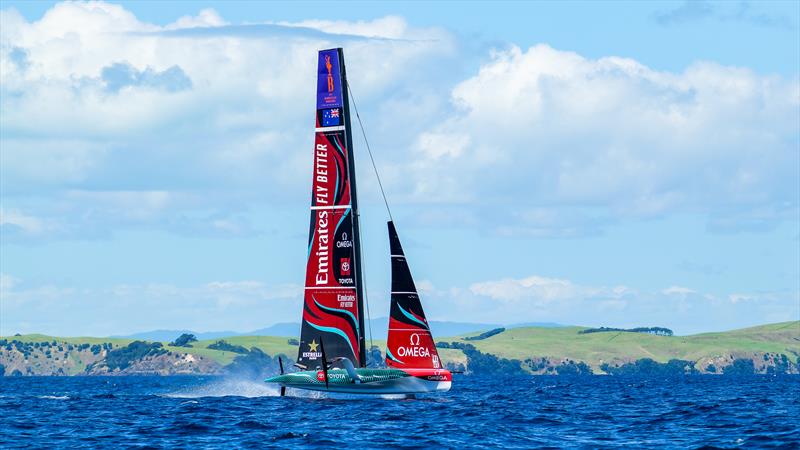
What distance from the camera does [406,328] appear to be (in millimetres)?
73688

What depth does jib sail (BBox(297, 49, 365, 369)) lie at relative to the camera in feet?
236

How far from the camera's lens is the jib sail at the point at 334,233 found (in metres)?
71.9

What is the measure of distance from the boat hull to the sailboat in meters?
0.05

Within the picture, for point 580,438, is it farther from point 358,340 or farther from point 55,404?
point 55,404

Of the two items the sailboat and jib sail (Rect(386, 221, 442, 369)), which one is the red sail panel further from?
jib sail (Rect(386, 221, 442, 369))

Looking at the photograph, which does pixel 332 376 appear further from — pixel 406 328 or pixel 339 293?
pixel 406 328

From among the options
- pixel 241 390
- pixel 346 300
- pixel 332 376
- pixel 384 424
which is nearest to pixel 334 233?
pixel 346 300

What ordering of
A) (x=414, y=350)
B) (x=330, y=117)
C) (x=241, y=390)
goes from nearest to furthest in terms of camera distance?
(x=330, y=117), (x=414, y=350), (x=241, y=390)

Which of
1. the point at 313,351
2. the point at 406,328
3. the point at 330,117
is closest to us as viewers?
the point at 330,117

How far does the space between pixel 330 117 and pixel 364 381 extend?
554 inches

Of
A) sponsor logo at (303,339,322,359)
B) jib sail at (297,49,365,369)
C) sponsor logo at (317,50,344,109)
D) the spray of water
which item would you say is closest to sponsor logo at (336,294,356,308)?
jib sail at (297,49,365,369)

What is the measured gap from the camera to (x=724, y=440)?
51.9m

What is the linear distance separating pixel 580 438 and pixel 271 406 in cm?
2224

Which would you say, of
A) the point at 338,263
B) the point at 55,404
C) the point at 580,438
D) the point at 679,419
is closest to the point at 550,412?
the point at 679,419
